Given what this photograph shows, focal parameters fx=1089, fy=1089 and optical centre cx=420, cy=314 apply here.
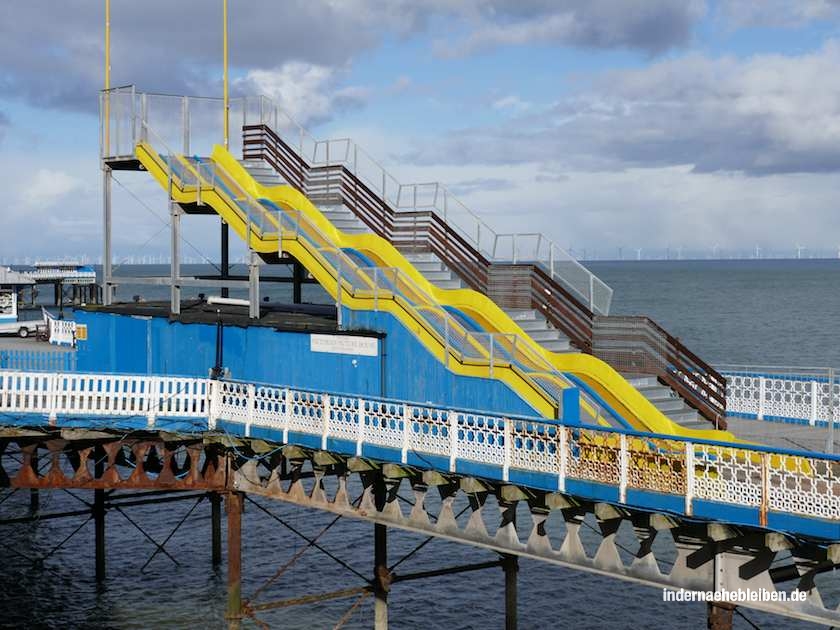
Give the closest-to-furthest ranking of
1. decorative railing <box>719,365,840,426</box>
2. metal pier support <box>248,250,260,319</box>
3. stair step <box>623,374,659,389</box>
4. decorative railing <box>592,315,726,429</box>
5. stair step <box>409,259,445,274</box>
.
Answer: stair step <box>623,374,659,389</box>, decorative railing <box>592,315,726,429</box>, decorative railing <box>719,365,840,426</box>, metal pier support <box>248,250,260,319</box>, stair step <box>409,259,445,274</box>

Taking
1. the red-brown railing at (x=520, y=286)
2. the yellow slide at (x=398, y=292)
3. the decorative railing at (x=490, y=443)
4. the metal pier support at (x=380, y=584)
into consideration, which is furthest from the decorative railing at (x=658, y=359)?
the metal pier support at (x=380, y=584)

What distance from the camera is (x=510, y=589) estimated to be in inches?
965

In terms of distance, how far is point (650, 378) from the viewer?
2284 cm

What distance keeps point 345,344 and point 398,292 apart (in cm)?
174

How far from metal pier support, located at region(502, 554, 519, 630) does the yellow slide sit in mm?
4675

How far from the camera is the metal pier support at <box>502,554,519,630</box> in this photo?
24406 mm

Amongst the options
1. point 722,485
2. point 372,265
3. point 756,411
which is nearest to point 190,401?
point 372,265

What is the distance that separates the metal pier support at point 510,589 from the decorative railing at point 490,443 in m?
4.54

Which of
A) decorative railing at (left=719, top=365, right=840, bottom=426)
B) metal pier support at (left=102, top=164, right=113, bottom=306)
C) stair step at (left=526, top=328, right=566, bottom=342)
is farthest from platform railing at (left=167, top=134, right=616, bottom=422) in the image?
decorative railing at (left=719, top=365, right=840, bottom=426)

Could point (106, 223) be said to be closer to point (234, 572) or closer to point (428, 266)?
point (428, 266)

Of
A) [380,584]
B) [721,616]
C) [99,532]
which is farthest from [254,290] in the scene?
[721,616]

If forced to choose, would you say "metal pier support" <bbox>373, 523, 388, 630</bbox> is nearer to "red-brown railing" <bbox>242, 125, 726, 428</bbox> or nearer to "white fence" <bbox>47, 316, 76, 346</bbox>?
"red-brown railing" <bbox>242, 125, 726, 428</bbox>

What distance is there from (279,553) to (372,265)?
12089 millimetres

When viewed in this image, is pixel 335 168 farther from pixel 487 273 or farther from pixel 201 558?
pixel 201 558
